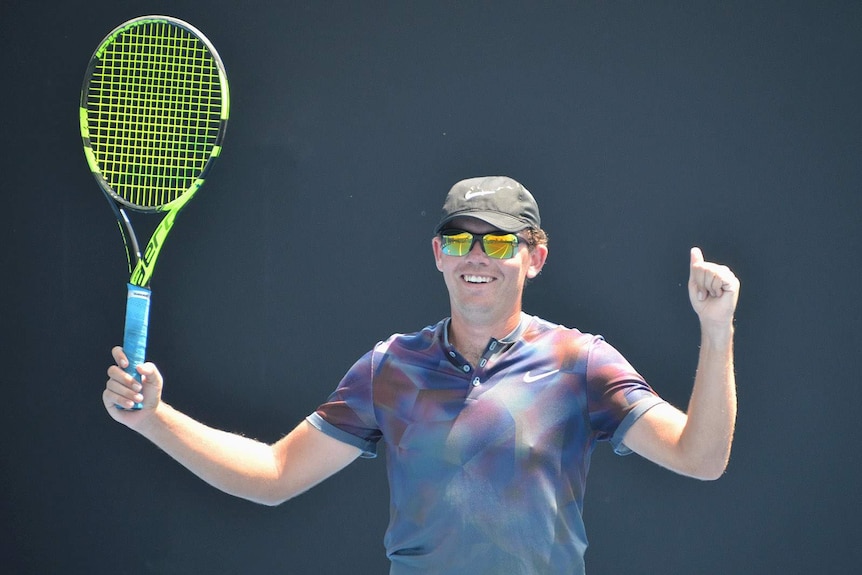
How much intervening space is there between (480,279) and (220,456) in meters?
0.82

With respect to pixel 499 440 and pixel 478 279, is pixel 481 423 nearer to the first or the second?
pixel 499 440

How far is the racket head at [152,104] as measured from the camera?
134 inches

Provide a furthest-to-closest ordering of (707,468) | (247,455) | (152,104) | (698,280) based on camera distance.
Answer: (152,104), (247,455), (707,468), (698,280)

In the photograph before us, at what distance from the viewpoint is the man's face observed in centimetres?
310

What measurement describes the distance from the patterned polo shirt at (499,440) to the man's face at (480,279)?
0.30ft

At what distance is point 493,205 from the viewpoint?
3.12m

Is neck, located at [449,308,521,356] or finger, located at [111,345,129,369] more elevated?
neck, located at [449,308,521,356]

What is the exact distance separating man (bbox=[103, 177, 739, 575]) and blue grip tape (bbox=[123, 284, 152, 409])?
1.5 inches

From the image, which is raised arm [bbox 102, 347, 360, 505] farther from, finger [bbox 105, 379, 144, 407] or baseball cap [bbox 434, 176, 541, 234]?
baseball cap [bbox 434, 176, 541, 234]

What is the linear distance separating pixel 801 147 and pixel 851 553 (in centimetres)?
144

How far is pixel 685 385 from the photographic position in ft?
14.1

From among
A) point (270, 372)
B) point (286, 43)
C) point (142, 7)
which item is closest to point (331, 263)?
point (270, 372)

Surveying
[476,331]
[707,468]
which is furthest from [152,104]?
[707,468]

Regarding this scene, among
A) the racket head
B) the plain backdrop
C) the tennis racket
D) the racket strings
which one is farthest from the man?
the plain backdrop
